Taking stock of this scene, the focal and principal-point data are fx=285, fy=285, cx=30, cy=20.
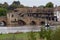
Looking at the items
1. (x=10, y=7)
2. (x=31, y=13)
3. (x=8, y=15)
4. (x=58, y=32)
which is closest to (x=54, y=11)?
(x=31, y=13)

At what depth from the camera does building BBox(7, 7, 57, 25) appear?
69250 mm

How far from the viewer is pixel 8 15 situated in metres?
71.5

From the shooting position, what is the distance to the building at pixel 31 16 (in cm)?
6925

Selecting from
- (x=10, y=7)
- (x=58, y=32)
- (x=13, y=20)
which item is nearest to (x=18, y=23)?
(x=13, y=20)

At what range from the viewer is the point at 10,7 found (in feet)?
299

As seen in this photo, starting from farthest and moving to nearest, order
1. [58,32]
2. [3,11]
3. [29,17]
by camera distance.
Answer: [3,11] → [29,17] → [58,32]

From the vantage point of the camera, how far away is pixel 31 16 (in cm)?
7394

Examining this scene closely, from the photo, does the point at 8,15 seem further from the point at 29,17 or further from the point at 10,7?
the point at 10,7

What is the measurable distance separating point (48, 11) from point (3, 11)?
12693mm

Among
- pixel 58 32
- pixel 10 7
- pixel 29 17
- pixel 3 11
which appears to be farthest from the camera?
pixel 10 7

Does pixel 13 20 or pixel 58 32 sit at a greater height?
pixel 58 32

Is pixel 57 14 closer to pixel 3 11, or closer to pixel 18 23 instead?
pixel 18 23

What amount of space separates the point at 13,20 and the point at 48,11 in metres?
9.85

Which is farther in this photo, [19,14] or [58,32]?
[19,14]
